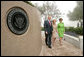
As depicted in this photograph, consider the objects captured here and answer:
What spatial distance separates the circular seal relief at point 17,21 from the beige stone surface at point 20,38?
0.37 ft

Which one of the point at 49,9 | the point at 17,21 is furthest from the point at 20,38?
the point at 49,9

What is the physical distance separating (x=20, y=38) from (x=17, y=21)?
22.4 inches

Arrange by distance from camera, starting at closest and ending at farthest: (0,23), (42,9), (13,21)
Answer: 1. (0,23)
2. (13,21)
3. (42,9)

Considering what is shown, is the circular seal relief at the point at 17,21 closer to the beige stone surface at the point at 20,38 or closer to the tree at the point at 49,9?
the beige stone surface at the point at 20,38

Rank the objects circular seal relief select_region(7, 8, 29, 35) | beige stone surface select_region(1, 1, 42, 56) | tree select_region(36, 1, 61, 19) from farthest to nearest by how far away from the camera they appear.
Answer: tree select_region(36, 1, 61, 19)
circular seal relief select_region(7, 8, 29, 35)
beige stone surface select_region(1, 1, 42, 56)

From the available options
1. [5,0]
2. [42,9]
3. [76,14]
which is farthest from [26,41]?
[76,14]

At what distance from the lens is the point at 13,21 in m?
4.31

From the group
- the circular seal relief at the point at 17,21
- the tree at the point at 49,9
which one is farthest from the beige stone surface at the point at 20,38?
the tree at the point at 49,9

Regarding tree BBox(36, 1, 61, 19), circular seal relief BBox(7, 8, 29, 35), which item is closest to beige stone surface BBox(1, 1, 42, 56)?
circular seal relief BBox(7, 8, 29, 35)

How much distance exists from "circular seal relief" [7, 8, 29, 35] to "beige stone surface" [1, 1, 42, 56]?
4.5 inches

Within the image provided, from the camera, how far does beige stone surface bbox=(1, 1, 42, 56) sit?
404 cm

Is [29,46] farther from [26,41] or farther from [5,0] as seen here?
[5,0]

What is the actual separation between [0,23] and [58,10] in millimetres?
22384

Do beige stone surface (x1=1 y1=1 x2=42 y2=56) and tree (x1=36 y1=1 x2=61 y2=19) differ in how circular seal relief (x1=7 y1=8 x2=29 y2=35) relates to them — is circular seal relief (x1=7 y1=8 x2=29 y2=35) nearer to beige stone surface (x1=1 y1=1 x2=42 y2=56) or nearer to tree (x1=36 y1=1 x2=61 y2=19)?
beige stone surface (x1=1 y1=1 x2=42 y2=56)
